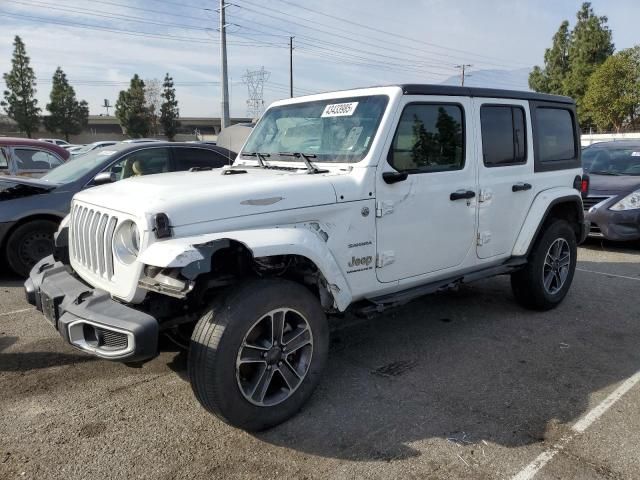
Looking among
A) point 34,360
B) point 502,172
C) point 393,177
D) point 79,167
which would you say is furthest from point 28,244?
point 502,172

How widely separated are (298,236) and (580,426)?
6.65 feet

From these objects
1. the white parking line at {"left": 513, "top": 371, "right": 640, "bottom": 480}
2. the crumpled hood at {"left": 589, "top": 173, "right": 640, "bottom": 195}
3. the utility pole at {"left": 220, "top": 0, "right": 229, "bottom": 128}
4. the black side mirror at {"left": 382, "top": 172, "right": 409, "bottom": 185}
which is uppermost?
the utility pole at {"left": 220, "top": 0, "right": 229, "bottom": 128}

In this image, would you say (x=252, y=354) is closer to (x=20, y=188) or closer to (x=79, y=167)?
(x=20, y=188)

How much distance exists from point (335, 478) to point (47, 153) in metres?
7.81

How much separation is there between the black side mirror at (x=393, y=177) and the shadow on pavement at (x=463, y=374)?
140 cm

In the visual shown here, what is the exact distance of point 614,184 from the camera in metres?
8.23

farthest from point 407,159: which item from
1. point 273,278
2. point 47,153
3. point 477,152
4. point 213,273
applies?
point 47,153

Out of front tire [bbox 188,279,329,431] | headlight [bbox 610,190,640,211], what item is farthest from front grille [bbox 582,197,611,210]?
front tire [bbox 188,279,329,431]

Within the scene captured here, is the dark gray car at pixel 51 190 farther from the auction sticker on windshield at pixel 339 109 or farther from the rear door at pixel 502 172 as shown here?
the rear door at pixel 502 172

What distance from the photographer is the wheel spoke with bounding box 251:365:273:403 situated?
300 cm

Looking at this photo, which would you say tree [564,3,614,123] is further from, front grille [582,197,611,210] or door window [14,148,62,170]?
door window [14,148,62,170]

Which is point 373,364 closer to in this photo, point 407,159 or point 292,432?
point 292,432

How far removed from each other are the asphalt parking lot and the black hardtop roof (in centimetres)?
192

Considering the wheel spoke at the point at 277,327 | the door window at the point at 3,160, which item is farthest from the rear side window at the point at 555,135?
the door window at the point at 3,160
